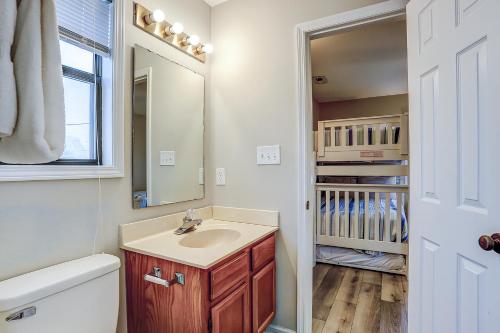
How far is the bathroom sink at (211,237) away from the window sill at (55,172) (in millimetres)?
559

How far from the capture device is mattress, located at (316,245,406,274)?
Result: 8.89 feet

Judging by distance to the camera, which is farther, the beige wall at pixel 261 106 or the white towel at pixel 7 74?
the beige wall at pixel 261 106

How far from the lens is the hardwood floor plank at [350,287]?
Answer: 222 cm

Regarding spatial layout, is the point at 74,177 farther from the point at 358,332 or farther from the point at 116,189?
the point at 358,332

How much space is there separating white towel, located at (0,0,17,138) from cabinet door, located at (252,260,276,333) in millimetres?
1239

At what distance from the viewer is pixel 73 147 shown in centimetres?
117

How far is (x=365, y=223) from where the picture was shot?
2836mm

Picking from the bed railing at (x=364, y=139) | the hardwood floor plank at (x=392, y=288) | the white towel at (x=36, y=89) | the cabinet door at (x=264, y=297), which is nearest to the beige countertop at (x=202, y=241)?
the cabinet door at (x=264, y=297)

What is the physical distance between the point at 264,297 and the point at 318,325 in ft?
2.13

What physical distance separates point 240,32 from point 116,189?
1344 mm

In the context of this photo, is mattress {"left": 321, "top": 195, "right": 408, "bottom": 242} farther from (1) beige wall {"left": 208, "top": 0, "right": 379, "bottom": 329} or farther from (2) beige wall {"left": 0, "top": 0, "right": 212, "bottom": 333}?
(2) beige wall {"left": 0, "top": 0, "right": 212, "bottom": 333}

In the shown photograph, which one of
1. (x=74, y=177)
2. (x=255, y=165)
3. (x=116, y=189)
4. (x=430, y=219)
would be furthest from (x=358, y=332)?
(x=74, y=177)

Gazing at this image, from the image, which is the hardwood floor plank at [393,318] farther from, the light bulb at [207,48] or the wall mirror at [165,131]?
the light bulb at [207,48]

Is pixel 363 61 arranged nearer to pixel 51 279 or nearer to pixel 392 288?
pixel 392 288
